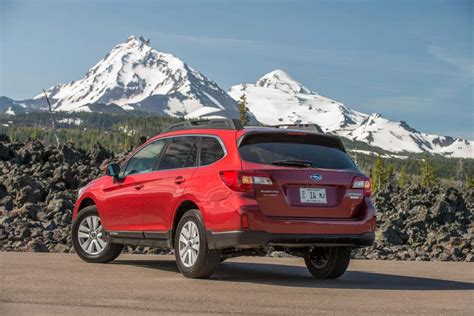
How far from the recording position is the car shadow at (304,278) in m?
9.66

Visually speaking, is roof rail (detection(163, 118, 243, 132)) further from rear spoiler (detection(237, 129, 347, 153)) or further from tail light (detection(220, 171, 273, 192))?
tail light (detection(220, 171, 273, 192))

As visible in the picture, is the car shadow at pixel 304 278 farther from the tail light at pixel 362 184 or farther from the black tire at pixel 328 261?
the tail light at pixel 362 184

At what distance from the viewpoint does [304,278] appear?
1054 centimetres

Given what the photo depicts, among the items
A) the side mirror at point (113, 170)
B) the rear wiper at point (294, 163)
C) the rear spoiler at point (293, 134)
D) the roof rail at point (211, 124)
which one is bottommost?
the side mirror at point (113, 170)

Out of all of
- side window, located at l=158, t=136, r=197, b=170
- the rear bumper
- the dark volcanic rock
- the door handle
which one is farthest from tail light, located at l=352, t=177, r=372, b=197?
the dark volcanic rock

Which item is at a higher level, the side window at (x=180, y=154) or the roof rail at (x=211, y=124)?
the roof rail at (x=211, y=124)

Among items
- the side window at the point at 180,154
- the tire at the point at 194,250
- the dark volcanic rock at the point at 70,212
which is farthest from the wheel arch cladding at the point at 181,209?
the dark volcanic rock at the point at 70,212

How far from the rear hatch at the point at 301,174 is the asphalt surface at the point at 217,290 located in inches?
35.6

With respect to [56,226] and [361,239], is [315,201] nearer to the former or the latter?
[361,239]

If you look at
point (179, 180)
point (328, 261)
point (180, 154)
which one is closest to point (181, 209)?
point (179, 180)

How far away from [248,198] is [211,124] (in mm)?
1538

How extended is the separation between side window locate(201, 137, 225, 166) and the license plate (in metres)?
1.05

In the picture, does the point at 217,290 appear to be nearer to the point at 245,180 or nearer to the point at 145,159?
the point at 245,180

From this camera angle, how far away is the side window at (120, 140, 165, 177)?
10781 mm
